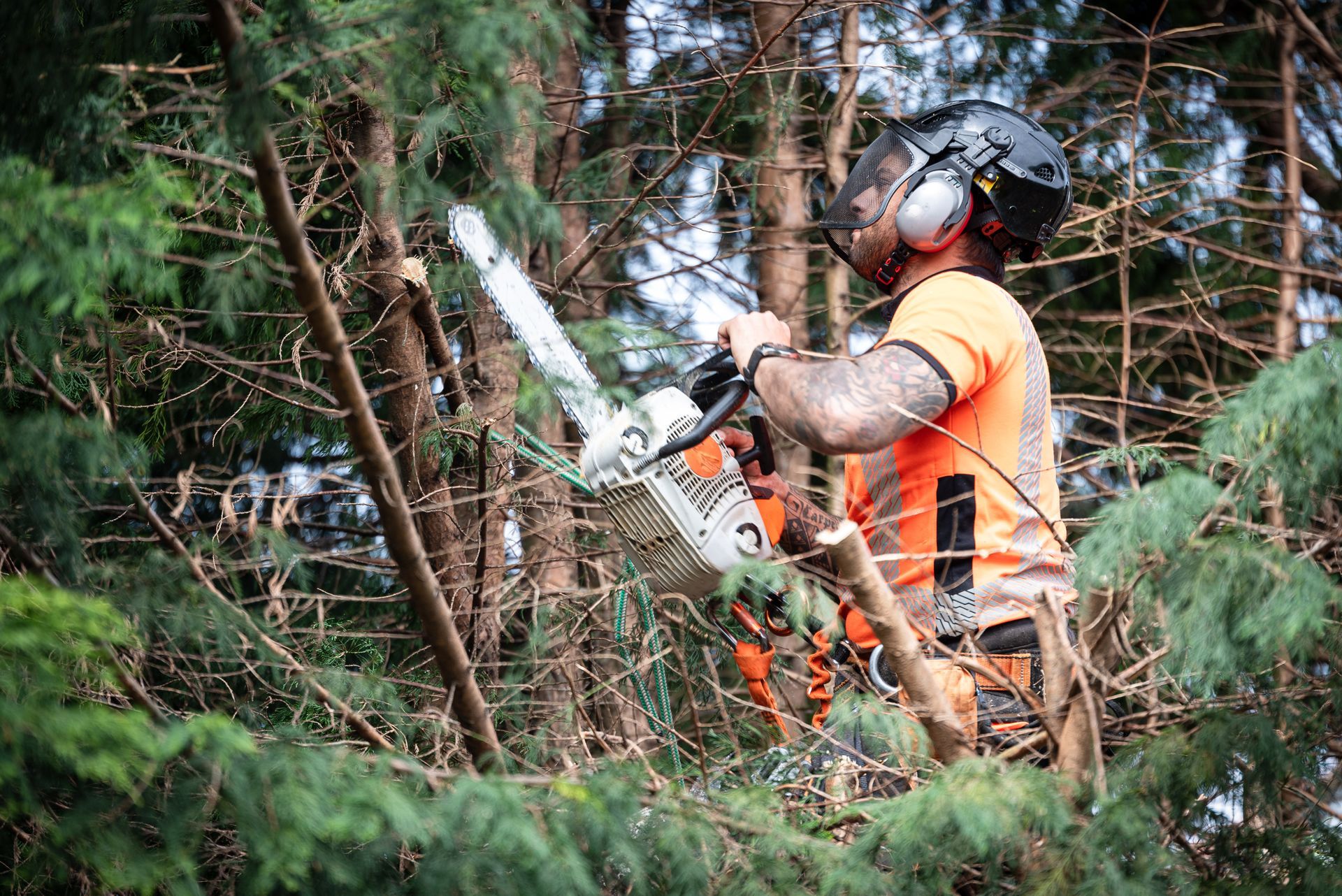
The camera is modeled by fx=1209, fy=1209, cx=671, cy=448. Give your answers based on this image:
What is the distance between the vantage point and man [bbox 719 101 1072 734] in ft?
8.71

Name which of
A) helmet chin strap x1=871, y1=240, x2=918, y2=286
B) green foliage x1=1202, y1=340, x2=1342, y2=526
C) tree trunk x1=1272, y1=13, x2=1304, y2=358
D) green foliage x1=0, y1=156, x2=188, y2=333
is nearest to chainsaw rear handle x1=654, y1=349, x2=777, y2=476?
helmet chin strap x1=871, y1=240, x2=918, y2=286

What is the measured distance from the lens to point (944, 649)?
2332 mm

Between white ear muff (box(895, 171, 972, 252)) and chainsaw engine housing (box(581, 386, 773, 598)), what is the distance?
702mm

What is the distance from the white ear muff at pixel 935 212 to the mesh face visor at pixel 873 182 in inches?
3.8

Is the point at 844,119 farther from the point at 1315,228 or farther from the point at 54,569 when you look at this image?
the point at 54,569

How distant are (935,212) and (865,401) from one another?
24.9 inches

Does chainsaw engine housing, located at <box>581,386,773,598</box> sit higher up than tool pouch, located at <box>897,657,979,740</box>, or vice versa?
chainsaw engine housing, located at <box>581,386,773,598</box>

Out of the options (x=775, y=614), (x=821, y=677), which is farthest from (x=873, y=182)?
(x=821, y=677)

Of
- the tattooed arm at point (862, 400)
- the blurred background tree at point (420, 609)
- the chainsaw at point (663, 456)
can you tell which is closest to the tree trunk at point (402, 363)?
the blurred background tree at point (420, 609)

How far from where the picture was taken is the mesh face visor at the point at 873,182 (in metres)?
3.10

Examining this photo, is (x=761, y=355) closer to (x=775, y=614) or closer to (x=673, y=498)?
(x=673, y=498)

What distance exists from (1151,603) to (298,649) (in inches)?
75.4

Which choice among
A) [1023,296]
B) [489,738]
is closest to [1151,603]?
[489,738]

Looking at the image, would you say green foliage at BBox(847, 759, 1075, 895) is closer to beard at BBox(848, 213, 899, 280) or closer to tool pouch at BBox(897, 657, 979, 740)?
tool pouch at BBox(897, 657, 979, 740)
